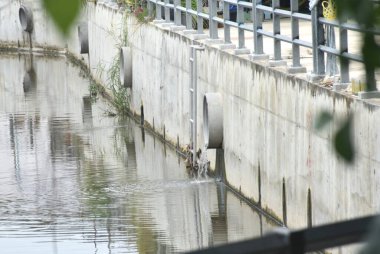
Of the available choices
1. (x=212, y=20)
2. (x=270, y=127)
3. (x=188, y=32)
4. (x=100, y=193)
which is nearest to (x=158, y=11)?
(x=188, y=32)

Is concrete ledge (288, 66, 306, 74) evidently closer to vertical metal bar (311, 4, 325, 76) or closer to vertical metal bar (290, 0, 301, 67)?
vertical metal bar (290, 0, 301, 67)

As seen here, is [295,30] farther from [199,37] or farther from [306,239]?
[306,239]

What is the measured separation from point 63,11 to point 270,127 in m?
10.7

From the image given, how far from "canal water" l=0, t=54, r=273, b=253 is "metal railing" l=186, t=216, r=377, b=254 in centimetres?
934

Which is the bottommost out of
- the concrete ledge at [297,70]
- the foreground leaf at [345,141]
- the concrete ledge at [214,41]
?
the foreground leaf at [345,141]

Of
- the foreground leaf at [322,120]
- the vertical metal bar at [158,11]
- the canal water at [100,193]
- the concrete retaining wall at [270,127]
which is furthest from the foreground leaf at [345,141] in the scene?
the vertical metal bar at [158,11]

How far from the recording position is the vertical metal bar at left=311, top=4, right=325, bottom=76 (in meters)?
10.9

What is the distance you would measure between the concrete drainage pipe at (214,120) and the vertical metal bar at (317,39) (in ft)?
11.7

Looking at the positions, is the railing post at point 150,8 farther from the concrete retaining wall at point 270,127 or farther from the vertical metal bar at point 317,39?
the vertical metal bar at point 317,39

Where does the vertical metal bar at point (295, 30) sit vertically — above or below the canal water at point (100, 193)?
above

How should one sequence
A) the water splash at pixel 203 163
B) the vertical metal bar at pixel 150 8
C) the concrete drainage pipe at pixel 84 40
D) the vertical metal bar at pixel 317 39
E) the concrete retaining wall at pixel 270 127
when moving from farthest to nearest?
Answer: the concrete drainage pipe at pixel 84 40
the vertical metal bar at pixel 150 8
the water splash at pixel 203 163
the vertical metal bar at pixel 317 39
the concrete retaining wall at pixel 270 127

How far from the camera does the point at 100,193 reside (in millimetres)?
14461

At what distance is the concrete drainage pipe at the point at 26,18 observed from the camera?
31725mm

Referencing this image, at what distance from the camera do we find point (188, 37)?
16.7 m
